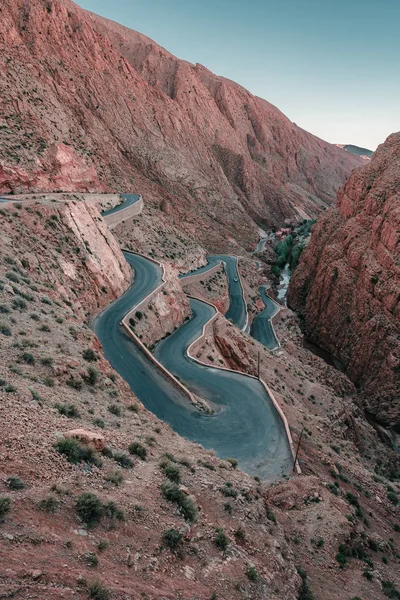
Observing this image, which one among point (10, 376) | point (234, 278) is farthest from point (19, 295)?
point (234, 278)

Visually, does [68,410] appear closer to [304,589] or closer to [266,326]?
[304,589]

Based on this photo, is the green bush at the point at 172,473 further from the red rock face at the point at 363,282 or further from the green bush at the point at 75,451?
the red rock face at the point at 363,282

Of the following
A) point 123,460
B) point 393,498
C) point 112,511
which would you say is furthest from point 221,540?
point 393,498

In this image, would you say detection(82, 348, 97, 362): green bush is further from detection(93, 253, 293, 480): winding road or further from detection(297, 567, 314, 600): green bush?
detection(297, 567, 314, 600): green bush

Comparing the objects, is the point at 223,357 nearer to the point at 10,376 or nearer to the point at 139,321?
the point at 139,321

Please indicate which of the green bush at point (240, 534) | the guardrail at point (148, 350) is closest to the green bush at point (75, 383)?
the green bush at point (240, 534)

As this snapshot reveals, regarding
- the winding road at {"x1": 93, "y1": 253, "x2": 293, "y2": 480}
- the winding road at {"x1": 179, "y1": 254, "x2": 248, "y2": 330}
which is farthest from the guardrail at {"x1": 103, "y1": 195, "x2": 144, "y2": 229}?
the winding road at {"x1": 93, "y1": 253, "x2": 293, "y2": 480}
